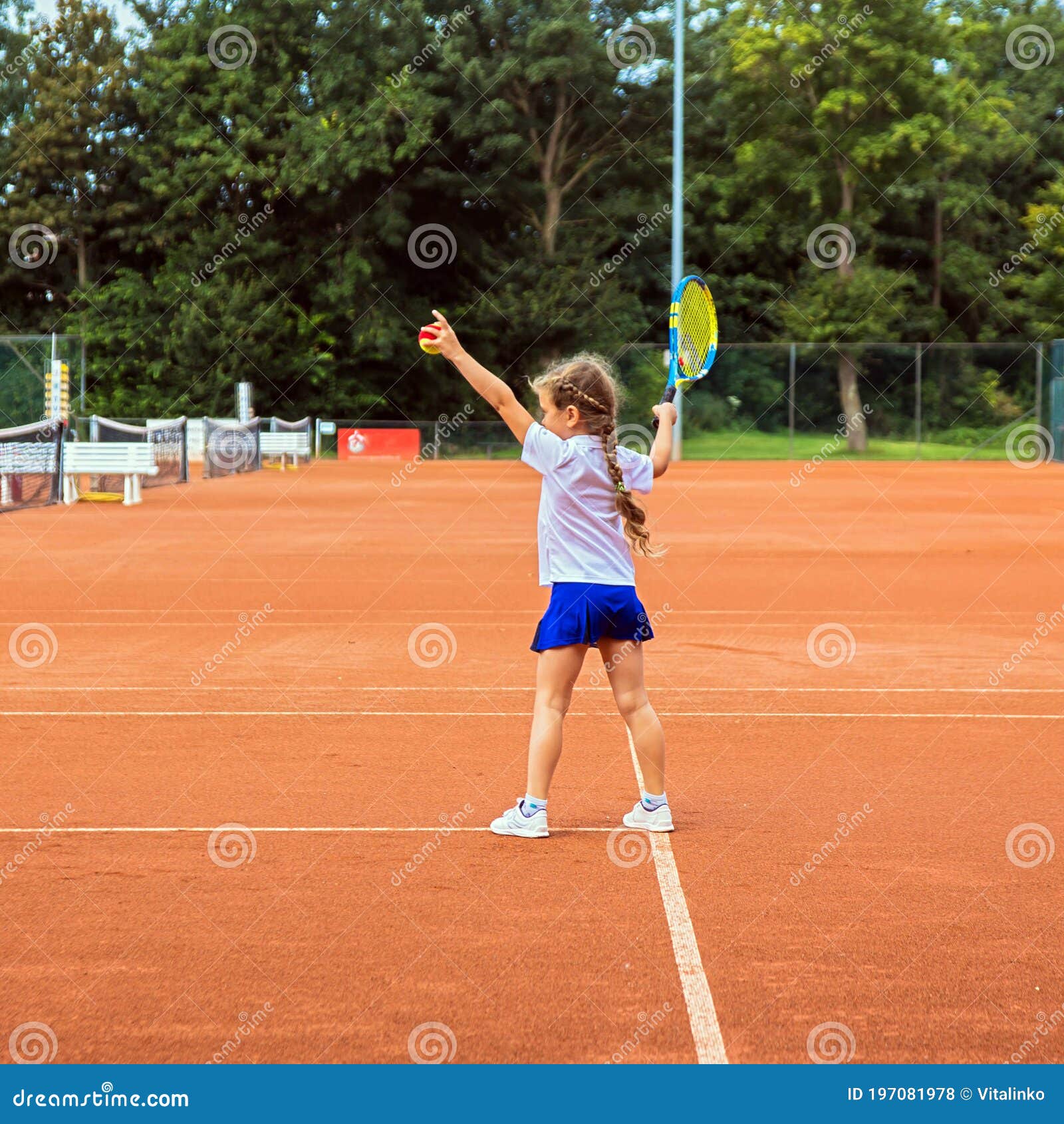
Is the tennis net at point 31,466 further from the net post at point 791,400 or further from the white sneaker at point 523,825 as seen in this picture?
the net post at point 791,400

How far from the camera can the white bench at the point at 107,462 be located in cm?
2267

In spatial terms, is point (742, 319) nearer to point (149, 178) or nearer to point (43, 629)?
point (149, 178)

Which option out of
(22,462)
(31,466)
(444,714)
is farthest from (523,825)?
(31,466)

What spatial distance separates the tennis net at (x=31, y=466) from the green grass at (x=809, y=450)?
2183 cm

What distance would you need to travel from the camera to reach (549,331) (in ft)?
151

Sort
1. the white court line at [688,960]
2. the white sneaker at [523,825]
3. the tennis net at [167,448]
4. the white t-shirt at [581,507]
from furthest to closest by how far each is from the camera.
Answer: the tennis net at [167,448] < the white sneaker at [523,825] < the white t-shirt at [581,507] < the white court line at [688,960]

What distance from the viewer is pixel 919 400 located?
4175 centimetres

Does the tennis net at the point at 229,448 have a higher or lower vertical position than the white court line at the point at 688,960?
higher

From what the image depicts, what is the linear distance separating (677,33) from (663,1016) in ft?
116

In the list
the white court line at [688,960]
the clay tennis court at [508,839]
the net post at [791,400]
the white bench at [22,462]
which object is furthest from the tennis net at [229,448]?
the white court line at [688,960]

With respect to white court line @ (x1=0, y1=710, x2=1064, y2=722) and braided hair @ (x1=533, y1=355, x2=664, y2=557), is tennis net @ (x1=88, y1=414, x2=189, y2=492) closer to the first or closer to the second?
white court line @ (x1=0, y1=710, x2=1064, y2=722)

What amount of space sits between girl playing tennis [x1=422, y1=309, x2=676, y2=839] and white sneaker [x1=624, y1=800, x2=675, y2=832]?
298mm

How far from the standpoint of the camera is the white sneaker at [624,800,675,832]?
205 inches

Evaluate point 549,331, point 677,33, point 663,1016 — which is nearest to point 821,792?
point 663,1016
